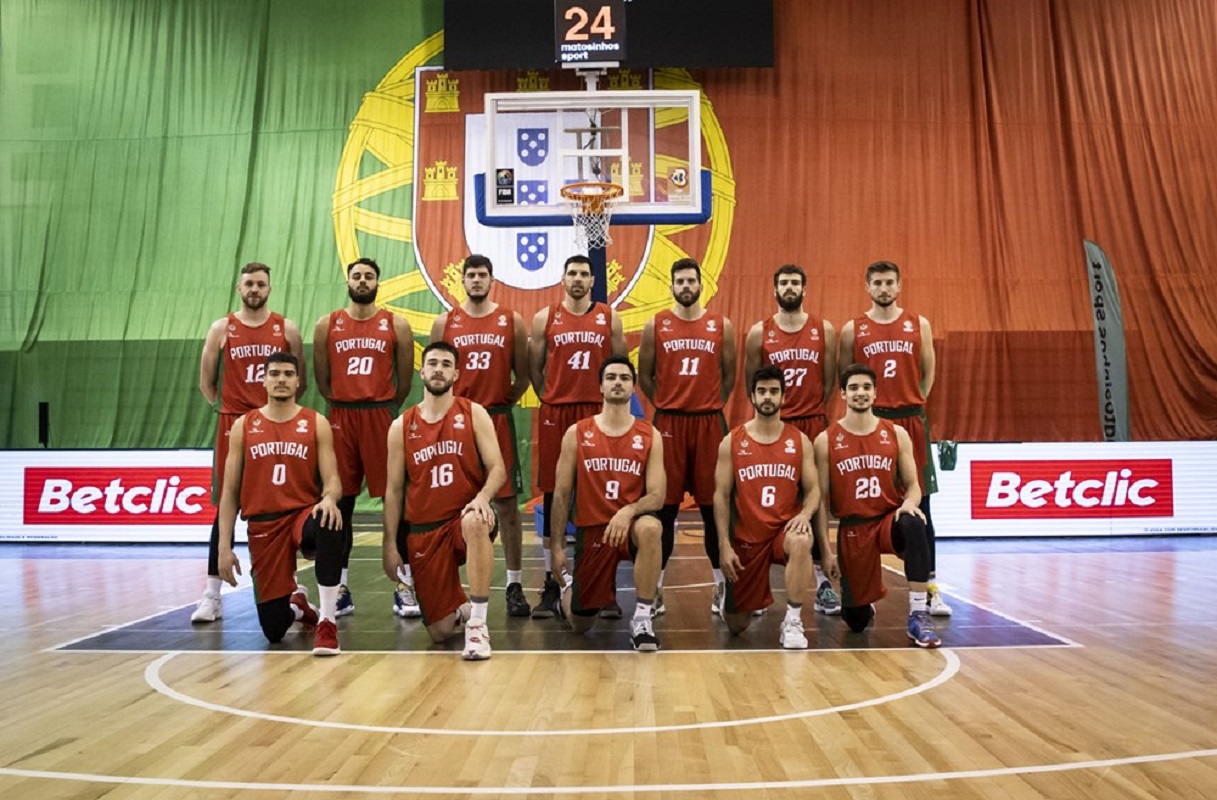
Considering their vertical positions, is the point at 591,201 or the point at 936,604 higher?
the point at 591,201

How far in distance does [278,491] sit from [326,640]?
75cm

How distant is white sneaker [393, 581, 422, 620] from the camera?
5363 mm

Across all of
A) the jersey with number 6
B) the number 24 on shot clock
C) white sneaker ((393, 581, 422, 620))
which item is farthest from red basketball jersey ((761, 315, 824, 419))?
the number 24 on shot clock

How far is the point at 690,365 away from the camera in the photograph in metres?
5.34

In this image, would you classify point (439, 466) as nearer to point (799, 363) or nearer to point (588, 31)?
point (799, 363)

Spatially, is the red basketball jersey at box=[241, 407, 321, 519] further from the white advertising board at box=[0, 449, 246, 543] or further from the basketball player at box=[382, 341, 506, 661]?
the white advertising board at box=[0, 449, 246, 543]

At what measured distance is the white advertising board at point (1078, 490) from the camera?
9453 millimetres

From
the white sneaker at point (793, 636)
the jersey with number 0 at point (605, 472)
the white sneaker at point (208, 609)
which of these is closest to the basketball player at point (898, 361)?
the white sneaker at point (793, 636)

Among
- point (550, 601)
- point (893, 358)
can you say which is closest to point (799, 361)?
point (893, 358)

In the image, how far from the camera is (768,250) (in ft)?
39.1

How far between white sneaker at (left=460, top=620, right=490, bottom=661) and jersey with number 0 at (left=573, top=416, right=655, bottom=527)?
0.65 metres

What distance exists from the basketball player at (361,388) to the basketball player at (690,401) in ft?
4.53

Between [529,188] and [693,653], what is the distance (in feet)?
20.0

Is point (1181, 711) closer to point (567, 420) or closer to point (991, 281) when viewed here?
point (567, 420)
